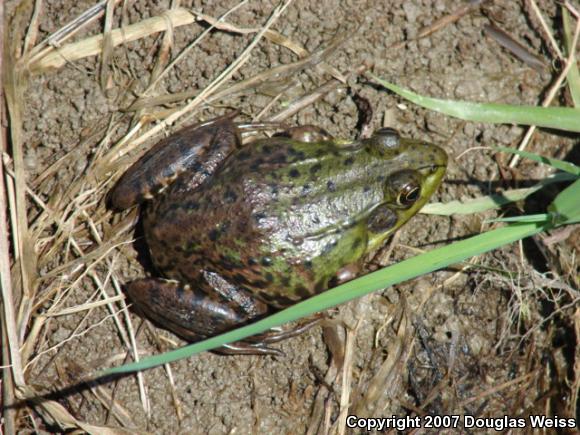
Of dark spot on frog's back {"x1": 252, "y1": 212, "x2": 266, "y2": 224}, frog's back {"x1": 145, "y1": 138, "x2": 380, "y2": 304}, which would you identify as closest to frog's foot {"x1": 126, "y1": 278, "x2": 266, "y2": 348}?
frog's back {"x1": 145, "y1": 138, "x2": 380, "y2": 304}

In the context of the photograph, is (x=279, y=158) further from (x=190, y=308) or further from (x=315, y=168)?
(x=190, y=308)

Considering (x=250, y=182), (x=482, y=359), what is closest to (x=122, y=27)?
(x=250, y=182)

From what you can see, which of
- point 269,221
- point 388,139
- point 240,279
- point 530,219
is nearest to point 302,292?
point 240,279

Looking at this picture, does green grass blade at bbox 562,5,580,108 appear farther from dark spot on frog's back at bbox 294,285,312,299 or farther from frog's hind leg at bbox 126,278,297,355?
frog's hind leg at bbox 126,278,297,355

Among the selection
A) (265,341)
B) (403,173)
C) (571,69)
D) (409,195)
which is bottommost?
(265,341)

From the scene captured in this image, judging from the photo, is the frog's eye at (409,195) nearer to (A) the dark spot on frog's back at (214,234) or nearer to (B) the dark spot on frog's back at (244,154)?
(B) the dark spot on frog's back at (244,154)

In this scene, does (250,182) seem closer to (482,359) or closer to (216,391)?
(216,391)

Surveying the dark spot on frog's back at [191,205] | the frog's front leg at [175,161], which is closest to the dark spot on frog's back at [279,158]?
the frog's front leg at [175,161]
